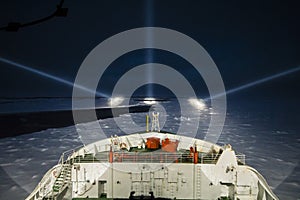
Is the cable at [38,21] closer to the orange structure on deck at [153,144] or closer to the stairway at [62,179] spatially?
the stairway at [62,179]

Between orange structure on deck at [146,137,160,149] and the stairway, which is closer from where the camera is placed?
the stairway

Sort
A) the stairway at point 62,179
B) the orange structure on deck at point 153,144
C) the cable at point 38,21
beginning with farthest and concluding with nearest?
the orange structure on deck at point 153,144 → the stairway at point 62,179 → the cable at point 38,21

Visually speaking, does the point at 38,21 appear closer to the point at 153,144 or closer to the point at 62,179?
the point at 62,179

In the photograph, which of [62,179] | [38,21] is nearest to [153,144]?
[62,179]

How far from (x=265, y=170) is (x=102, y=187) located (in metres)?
15.9

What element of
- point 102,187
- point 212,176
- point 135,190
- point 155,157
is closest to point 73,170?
point 102,187

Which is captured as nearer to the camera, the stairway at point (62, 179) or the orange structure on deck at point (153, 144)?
the stairway at point (62, 179)

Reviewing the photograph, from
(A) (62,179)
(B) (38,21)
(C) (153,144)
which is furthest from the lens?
(C) (153,144)

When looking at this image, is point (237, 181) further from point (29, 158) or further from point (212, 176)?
point (29, 158)

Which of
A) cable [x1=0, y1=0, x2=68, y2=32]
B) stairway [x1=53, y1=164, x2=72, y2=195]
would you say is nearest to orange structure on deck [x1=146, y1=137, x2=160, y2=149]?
stairway [x1=53, y1=164, x2=72, y2=195]

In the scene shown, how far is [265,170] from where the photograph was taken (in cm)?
2189

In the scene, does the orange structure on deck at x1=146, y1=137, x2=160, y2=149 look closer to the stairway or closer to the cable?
the stairway

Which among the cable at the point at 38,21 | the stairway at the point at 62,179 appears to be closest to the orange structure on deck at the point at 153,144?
the stairway at the point at 62,179

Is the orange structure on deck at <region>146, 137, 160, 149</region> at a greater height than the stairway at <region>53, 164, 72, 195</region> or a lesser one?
greater
